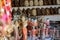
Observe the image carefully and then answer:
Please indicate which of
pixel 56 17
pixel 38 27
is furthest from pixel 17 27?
pixel 56 17

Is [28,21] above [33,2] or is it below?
below

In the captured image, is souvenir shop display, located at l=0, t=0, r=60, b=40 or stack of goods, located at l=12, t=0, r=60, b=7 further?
stack of goods, located at l=12, t=0, r=60, b=7

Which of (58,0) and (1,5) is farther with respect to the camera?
(58,0)

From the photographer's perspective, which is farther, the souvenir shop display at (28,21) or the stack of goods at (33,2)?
the stack of goods at (33,2)

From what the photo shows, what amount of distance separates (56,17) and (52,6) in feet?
0.82

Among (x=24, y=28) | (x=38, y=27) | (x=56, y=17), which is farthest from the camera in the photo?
(x=56, y=17)

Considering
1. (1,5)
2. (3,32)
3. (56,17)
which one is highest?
(1,5)

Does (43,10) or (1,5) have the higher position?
(1,5)

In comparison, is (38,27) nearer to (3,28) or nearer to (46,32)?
(46,32)

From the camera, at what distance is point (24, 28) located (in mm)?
1665

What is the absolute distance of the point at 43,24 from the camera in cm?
225

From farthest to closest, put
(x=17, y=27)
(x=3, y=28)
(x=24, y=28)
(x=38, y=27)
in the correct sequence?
(x=38, y=27) < (x=24, y=28) < (x=17, y=27) < (x=3, y=28)

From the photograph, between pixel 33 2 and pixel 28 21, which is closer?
pixel 28 21

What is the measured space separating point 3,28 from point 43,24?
40.8 inches
